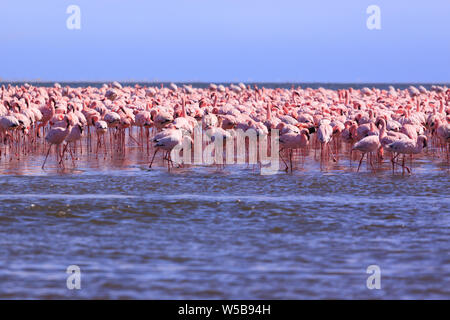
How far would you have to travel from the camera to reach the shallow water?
8.07m

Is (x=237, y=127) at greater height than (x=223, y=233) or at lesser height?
greater

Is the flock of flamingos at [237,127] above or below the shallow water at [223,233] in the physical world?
above

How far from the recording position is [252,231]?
35.7 ft

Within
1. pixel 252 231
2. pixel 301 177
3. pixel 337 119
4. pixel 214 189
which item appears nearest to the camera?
pixel 252 231

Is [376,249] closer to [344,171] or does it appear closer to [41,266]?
[41,266]

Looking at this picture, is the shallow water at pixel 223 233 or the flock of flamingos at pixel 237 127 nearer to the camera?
the shallow water at pixel 223 233

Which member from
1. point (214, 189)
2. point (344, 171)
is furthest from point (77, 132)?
point (344, 171)

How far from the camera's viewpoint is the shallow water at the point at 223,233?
318 inches

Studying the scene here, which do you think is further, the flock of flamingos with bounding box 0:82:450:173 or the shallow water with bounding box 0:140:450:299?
the flock of flamingos with bounding box 0:82:450:173

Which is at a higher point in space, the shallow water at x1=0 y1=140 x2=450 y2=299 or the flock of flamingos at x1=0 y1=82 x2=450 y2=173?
the flock of flamingos at x1=0 y1=82 x2=450 y2=173

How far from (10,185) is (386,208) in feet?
24.0

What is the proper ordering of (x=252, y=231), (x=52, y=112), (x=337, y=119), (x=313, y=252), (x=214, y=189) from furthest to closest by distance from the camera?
(x=52, y=112)
(x=337, y=119)
(x=214, y=189)
(x=252, y=231)
(x=313, y=252)

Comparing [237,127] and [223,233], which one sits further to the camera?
[237,127]

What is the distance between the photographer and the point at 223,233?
10.7m
